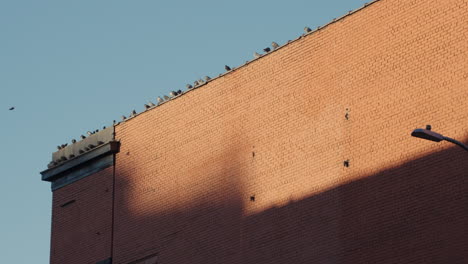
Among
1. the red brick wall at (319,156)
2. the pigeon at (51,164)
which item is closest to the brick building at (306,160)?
the red brick wall at (319,156)

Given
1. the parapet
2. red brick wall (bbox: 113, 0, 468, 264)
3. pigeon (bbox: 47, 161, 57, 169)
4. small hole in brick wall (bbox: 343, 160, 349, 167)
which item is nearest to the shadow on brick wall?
red brick wall (bbox: 113, 0, 468, 264)

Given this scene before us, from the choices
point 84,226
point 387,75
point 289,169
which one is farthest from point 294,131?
point 84,226

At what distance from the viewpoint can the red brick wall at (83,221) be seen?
51.0 m

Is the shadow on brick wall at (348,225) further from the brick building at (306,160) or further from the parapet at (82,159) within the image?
the parapet at (82,159)

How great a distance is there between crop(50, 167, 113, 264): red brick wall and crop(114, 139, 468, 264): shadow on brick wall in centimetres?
312

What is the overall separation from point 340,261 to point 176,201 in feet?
31.0

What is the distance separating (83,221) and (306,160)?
13164 mm

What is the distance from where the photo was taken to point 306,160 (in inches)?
1677

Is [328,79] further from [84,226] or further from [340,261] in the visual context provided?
[84,226]

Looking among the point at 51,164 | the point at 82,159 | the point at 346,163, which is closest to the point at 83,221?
the point at 82,159

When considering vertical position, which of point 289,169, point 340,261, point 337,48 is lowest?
point 340,261

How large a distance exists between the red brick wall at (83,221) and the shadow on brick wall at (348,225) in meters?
3.12

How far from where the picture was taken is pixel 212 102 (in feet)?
155

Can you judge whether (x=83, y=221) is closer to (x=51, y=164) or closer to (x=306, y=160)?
(x=51, y=164)
